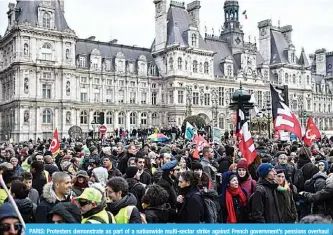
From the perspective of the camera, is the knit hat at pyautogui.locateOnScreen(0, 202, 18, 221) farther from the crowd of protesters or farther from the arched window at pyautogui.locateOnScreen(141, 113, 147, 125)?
the arched window at pyautogui.locateOnScreen(141, 113, 147, 125)

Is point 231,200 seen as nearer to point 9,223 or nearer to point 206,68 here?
point 9,223

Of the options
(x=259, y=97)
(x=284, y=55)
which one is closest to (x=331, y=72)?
(x=284, y=55)

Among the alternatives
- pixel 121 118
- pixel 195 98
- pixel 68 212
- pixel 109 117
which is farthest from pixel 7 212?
pixel 195 98

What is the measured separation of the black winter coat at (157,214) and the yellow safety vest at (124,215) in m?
0.65

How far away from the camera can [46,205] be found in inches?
231

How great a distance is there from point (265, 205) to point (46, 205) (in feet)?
10.8

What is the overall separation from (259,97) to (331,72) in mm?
28090

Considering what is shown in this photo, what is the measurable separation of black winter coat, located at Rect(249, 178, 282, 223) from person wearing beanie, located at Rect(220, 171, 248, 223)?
348 millimetres

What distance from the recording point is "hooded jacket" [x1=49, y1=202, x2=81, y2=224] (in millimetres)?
4633

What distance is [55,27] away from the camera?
159 feet

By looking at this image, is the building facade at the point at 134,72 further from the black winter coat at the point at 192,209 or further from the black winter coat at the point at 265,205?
the black winter coat at the point at 192,209

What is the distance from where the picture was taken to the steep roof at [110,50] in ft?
174

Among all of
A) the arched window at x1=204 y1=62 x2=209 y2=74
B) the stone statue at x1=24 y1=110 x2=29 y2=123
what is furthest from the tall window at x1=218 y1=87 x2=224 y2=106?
the stone statue at x1=24 y1=110 x2=29 y2=123

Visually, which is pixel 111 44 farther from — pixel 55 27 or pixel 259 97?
pixel 259 97
